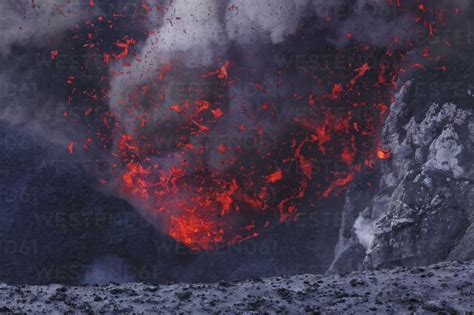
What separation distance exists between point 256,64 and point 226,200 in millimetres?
6571

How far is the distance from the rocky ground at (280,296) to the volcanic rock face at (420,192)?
4.37 meters

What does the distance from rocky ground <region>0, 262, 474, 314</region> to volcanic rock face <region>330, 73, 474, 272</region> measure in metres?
4.37

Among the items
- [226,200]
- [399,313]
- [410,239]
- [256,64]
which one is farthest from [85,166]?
[399,313]

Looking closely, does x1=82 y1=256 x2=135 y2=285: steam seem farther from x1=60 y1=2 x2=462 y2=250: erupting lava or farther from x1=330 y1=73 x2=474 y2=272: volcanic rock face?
x1=330 y1=73 x2=474 y2=272: volcanic rock face

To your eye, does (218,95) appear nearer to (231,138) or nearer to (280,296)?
(231,138)

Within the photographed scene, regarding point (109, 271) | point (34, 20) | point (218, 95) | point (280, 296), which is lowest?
point (280, 296)

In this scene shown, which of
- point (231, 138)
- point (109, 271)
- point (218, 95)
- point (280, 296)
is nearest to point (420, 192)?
point (280, 296)

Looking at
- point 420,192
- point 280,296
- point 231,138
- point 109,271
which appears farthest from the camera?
point 231,138

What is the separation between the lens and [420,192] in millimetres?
15594

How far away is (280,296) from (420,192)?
952 cm

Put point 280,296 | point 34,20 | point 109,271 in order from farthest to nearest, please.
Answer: point 34,20, point 109,271, point 280,296

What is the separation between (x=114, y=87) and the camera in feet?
86.4

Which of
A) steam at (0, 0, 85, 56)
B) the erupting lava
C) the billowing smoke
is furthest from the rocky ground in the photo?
steam at (0, 0, 85, 56)

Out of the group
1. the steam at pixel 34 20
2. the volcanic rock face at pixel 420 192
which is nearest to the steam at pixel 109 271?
the volcanic rock face at pixel 420 192
